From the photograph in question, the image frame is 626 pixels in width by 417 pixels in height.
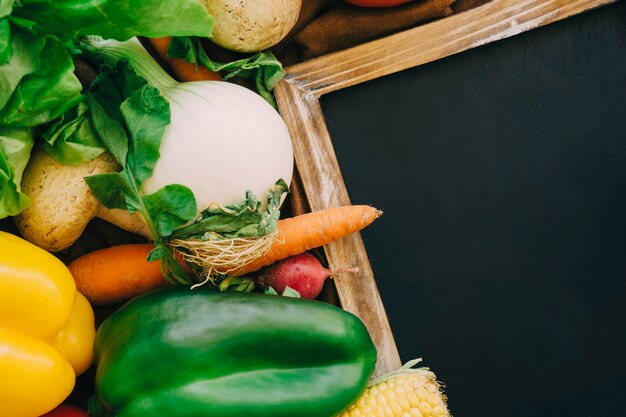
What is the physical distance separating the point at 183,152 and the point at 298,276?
0.30 m

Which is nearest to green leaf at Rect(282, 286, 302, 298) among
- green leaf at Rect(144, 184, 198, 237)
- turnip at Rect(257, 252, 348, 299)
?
turnip at Rect(257, 252, 348, 299)

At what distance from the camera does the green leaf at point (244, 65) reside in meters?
1.12

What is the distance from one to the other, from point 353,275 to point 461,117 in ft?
1.17

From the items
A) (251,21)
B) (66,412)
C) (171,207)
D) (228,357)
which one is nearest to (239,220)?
(171,207)

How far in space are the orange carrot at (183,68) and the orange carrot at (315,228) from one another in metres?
0.31

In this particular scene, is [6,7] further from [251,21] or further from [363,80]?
[363,80]

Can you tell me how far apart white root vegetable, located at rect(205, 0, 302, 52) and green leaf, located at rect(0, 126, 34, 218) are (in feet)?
1.17

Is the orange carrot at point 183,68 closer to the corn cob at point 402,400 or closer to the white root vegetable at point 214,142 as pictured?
the white root vegetable at point 214,142

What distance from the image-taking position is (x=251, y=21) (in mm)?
1067

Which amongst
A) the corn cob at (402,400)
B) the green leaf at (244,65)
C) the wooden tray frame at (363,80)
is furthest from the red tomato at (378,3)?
the corn cob at (402,400)

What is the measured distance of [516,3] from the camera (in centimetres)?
114

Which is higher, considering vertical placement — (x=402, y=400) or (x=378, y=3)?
(x=378, y=3)

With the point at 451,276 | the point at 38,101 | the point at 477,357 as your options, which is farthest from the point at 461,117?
the point at 38,101

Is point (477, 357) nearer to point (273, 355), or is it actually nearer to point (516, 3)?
point (273, 355)
